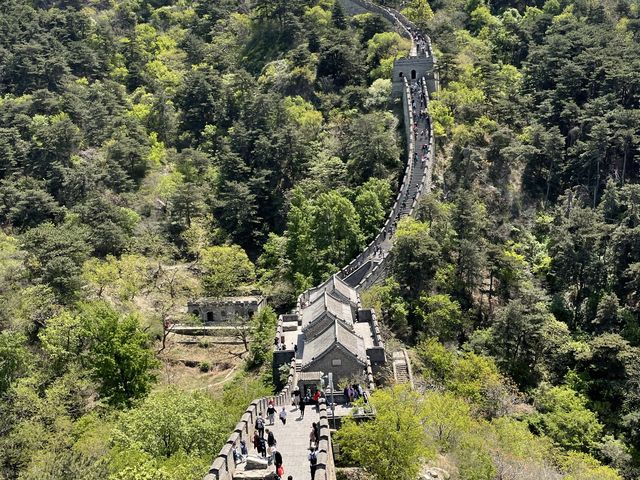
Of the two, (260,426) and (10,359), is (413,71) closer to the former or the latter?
(10,359)

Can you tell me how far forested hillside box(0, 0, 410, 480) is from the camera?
3200 cm

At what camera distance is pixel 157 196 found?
6412 centimetres

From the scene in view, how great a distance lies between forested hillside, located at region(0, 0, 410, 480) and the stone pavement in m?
2.94

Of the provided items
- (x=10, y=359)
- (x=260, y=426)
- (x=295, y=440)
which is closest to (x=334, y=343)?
(x=295, y=440)

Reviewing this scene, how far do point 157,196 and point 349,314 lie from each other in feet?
110

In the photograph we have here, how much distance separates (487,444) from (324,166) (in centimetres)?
3432

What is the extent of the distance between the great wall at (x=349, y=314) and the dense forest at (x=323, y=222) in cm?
173

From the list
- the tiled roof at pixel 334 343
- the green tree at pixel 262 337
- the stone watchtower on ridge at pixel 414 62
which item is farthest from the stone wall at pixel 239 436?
the stone watchtower on ridge at pixel 414 62

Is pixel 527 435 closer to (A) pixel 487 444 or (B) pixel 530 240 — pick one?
(A) pixel 487 444

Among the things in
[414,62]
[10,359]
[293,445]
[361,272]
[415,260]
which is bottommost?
[10,359]

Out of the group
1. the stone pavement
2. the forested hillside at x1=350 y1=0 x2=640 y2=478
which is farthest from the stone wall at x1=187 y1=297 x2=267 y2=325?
the stone pavement

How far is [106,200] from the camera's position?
5838 centimetres

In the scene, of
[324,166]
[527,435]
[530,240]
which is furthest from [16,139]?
[527,435]

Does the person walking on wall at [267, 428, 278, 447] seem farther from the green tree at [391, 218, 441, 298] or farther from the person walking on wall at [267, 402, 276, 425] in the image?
the green tree at [391, 218, 441, 298]
